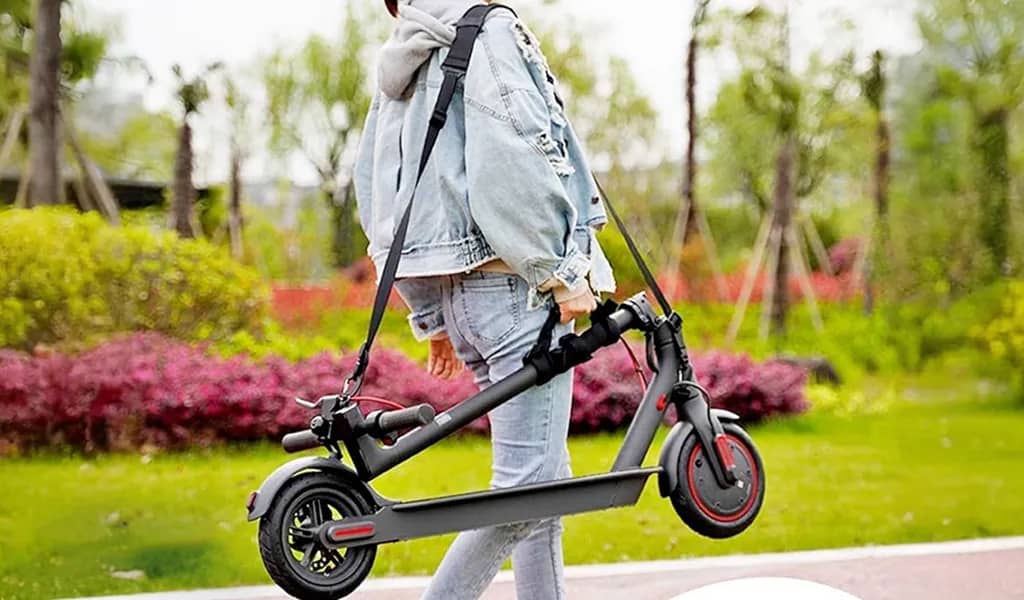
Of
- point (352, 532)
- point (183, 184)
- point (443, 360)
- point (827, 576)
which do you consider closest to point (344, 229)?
point (183, 184)

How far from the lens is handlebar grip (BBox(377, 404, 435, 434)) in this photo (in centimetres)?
210

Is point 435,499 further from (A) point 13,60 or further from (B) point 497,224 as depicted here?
(A) point 13,60

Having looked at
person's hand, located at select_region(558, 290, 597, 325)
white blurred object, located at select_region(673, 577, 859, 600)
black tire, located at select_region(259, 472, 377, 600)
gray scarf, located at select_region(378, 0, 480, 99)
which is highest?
gray scarf, located at select_region(378, 0, 480, 99)

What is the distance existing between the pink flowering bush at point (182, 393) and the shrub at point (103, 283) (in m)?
0.12

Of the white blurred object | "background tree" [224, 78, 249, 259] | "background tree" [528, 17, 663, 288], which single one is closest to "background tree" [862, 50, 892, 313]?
"background tree" [528, 17, 663, 288]

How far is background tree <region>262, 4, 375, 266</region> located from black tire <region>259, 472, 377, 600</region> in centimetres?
443

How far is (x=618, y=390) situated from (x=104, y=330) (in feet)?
6.73

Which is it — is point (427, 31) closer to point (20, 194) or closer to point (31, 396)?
point (31, 396)

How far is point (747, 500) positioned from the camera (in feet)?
7.54

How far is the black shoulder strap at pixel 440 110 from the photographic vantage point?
2.06m

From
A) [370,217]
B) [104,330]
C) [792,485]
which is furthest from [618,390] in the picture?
[370,217]

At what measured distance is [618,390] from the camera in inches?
225

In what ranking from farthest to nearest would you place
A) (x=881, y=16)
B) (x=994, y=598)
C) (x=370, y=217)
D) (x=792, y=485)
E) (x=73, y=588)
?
(x=881, y=16) < (x=792, y=485) < (x=73, y=588) < (x=994, y=598) < (x=370, y=217)

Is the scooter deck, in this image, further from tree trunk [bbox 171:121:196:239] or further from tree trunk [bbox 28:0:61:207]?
tree trunk [bbox 171:121:196:239]
